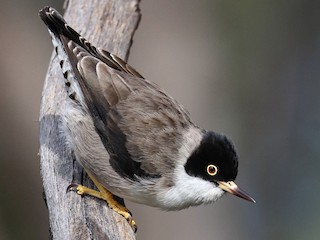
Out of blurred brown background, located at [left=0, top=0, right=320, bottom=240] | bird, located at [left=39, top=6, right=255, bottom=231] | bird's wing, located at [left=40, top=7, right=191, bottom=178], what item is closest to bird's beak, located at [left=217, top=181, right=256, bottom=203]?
bird, located at [left=39, top=6, right=255, bottom=231]

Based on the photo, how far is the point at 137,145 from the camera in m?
5.07

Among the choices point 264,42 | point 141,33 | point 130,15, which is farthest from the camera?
point 264,42

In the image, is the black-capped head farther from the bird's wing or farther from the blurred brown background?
the blurred brown background

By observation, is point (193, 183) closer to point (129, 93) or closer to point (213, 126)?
point (129, 93)

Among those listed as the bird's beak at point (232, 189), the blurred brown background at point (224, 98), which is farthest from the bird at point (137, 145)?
the blurred brown background at point (224, 98)

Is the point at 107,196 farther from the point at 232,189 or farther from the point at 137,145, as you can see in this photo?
the point at 232,189

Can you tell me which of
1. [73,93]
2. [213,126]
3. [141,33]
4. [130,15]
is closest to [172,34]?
[141,33]

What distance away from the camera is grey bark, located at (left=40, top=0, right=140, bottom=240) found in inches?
183

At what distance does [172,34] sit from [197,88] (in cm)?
85

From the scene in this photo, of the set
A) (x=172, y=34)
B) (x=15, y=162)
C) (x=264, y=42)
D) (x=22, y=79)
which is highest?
(x=264, y=42)

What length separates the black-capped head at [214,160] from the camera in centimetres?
500

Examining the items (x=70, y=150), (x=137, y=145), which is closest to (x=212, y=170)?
(x=137, y=145)

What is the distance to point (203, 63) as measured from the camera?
29.6ft

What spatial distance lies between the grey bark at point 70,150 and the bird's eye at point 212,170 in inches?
24.6
